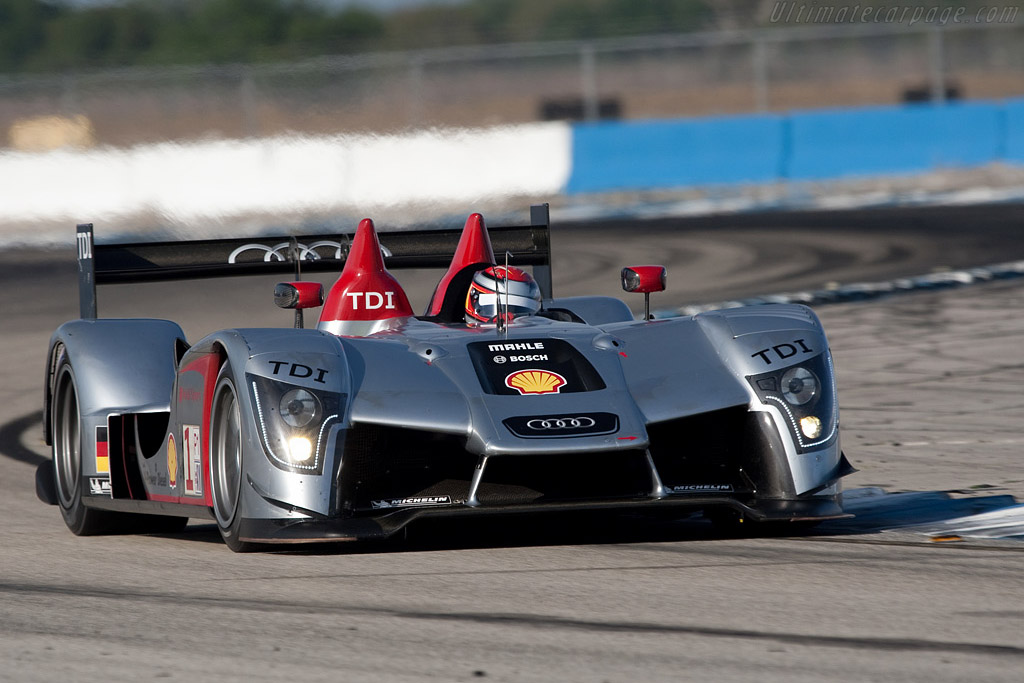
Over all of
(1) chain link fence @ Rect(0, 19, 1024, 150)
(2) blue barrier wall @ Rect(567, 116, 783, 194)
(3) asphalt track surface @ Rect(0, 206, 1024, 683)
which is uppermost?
(1) chain link fence @ Rect(0, 19, 1024, 150)

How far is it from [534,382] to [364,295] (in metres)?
1.50

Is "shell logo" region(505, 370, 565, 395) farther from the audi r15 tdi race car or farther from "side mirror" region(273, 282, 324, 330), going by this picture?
"side mirror" region(273, 282, 324, 330)

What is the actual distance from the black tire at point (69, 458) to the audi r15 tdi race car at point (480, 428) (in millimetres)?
51

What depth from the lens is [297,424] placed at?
5.71 meters

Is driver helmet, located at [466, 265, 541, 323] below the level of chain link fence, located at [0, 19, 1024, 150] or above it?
below

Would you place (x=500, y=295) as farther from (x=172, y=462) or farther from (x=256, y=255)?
(x=256, y=255)

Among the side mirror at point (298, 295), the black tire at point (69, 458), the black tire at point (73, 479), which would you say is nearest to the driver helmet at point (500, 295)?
the side mirror at point (298, 295)

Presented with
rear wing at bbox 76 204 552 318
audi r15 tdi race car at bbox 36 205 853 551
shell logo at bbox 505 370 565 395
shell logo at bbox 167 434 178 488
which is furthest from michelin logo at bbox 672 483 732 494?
rear wing at bbox 76 204 552 318

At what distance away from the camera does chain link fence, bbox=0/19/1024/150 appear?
24672mm

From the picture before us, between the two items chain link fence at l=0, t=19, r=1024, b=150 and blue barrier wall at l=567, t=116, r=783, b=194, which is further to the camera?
blue barrier wall at l=567, t=116, r=783, b=194

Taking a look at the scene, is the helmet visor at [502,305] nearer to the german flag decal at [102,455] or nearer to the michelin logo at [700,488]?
the michelin logo at [700,488]

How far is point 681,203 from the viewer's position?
25.2m

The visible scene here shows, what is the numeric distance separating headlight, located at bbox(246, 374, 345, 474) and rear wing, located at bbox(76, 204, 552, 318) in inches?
89.1

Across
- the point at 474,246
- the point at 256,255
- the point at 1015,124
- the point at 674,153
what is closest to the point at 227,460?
the point at 474,246
